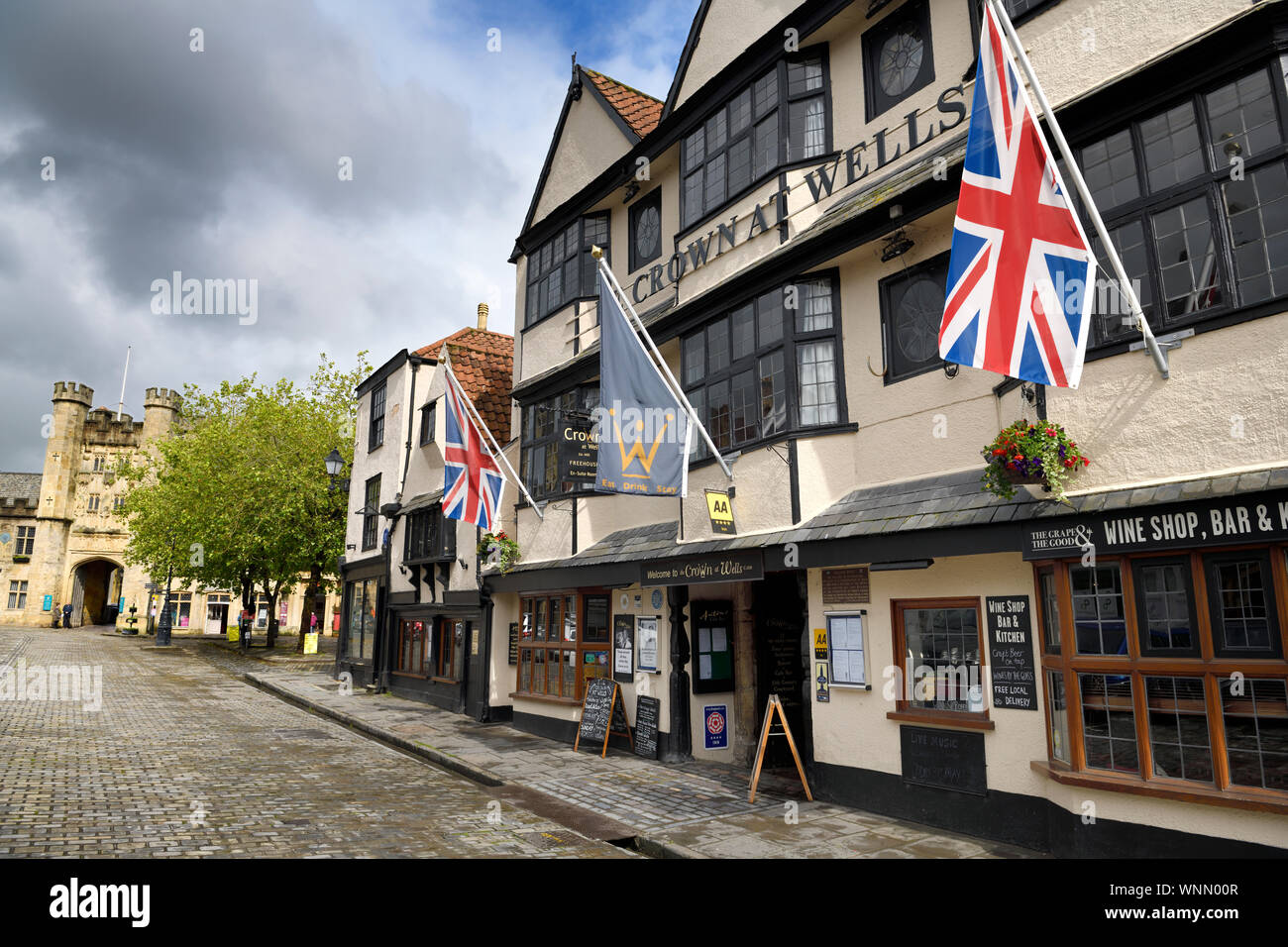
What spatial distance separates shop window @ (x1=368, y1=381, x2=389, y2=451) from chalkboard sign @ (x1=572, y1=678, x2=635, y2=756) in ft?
44.9

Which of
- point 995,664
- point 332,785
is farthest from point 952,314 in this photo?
point 332,785

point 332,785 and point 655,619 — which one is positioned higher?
point 655,619


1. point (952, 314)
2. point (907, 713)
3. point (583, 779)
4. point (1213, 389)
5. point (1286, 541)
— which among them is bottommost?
point (583, 779)

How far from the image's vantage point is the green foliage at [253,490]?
107ft

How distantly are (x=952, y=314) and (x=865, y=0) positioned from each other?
5977 millimetres

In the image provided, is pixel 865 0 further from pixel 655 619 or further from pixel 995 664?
pixel 655 619

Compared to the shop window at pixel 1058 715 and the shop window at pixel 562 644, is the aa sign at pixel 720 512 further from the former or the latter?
the shop window at pixel 562 644

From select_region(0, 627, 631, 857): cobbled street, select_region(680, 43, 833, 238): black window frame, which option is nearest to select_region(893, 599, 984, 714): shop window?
select_region(0, 627, 631, 857): cobbled street

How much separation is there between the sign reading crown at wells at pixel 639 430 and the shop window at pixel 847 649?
2.77m

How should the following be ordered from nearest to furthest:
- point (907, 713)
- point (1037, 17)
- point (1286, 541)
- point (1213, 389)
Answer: point (1286, 541) < point (1213, 389) < point (1037, 17) < point (907, 713)

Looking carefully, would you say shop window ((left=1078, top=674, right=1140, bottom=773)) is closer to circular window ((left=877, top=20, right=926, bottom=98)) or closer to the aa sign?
the aa sign

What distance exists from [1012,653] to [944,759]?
1400 mm

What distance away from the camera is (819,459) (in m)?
9.91

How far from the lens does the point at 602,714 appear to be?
13445 millimetres
